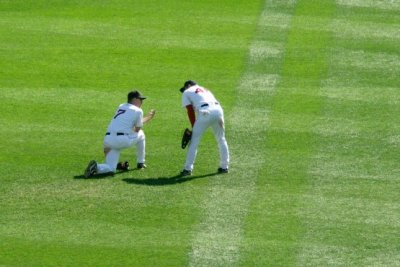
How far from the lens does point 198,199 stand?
56.5ft

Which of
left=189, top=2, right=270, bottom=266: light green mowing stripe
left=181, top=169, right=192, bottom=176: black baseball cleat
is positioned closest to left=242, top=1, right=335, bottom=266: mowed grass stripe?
left=189, top=2, right=270, bottom=266: light green mowing stripe

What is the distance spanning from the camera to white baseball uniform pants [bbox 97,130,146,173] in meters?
18.2

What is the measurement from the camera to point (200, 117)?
1816 centimetres

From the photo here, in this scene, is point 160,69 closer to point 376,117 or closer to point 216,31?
point 216,31

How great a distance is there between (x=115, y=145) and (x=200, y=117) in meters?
1.47

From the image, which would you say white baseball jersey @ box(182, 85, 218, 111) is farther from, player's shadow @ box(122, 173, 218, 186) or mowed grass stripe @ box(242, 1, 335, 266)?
mowed grass stripe @ box(242, 1, 335, 266)

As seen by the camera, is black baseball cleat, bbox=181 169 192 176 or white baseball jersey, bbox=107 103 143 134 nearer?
white baseball jersey, bbox=107 103 143 134

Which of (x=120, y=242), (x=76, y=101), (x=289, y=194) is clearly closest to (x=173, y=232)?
(x=120, y=242)

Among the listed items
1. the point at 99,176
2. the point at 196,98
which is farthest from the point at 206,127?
the point at 99,176

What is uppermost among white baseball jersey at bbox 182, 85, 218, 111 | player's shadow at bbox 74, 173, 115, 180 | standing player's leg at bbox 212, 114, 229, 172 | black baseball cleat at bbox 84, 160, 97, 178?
white baseball jersey at bbox 182, 85, 218, 111

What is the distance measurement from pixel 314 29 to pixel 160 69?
16.2ft

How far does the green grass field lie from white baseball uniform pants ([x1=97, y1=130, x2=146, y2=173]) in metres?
0.21

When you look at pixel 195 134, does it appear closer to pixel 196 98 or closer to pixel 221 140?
pixel 221 140

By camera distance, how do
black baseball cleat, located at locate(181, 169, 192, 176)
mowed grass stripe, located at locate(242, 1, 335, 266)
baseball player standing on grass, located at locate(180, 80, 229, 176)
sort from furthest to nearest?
1. black baseball cleat, located at locate(181, 169, 192, 176)
2. baseball player standing on grass, located at locate(180, 80, 229, 176)
3. mowed grass stripe, located at locate(242, 1, 335, 266)
